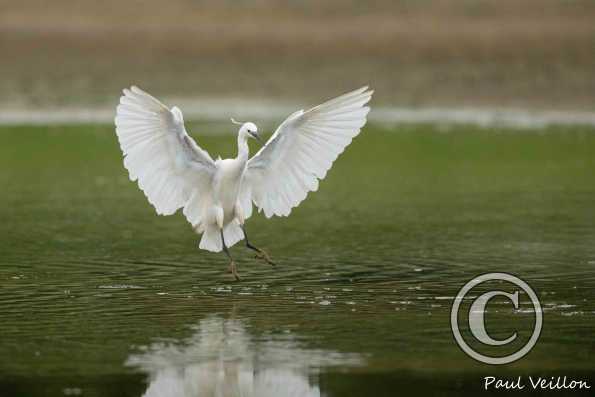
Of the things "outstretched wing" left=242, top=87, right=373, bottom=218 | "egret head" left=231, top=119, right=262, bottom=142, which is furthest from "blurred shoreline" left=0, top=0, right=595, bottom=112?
"egret head" left=231, top=119, right=262, bottom=142

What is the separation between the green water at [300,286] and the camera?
8.93 m

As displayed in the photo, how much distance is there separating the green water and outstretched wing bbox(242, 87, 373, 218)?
810 millimetres

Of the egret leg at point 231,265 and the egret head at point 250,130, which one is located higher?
the egret head at point 250,130

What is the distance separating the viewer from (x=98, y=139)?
27156 millimetres

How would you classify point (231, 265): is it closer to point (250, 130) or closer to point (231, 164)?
point (231, 164)

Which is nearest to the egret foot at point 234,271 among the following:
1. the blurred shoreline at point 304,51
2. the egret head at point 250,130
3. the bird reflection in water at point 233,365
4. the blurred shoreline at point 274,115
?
the egret head at point 250,130

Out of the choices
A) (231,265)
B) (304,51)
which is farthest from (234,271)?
(304,51)

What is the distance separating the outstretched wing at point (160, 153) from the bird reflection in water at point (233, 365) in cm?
226

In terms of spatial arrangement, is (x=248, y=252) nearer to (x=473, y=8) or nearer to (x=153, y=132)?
(x=153, y=132)

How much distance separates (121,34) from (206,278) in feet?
75.7

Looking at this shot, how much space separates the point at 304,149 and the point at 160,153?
1.32 m

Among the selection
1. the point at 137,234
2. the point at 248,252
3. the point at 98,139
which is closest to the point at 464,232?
the point at 248,252

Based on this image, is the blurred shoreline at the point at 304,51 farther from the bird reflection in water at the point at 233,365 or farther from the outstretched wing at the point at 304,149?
the bird reflection in water at the point at 233,365

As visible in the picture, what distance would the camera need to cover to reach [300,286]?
1199 cm
